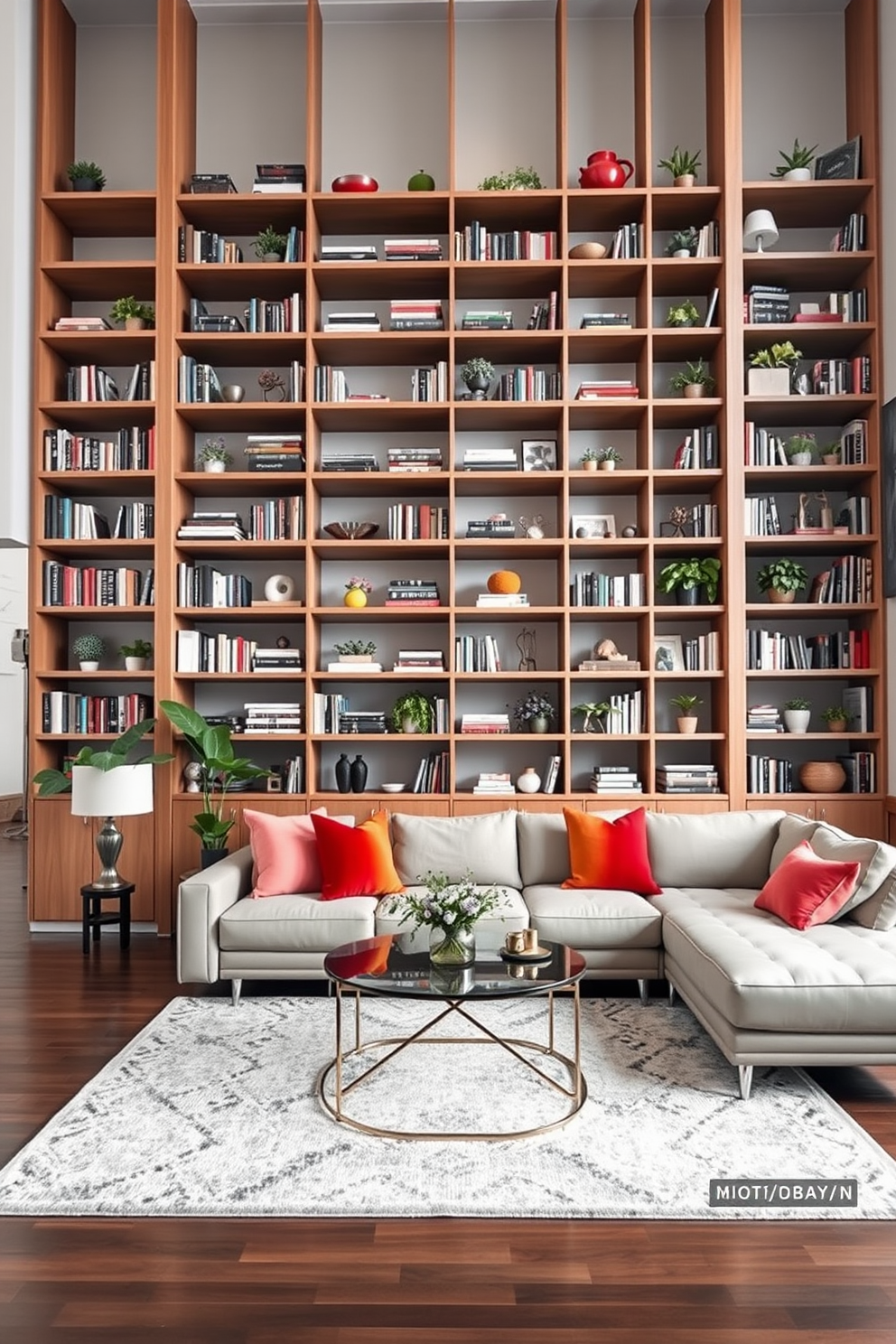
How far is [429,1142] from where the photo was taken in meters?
2.80

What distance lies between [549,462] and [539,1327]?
4.29m

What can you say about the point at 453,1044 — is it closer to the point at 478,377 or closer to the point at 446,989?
the point at 446,989

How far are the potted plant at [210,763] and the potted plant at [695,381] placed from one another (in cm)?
304

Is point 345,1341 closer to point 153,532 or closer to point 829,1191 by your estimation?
point 829,1191

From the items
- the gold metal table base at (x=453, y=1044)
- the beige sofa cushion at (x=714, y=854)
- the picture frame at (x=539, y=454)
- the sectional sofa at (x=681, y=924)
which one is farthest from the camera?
the picture frame at (x=539, y=454)

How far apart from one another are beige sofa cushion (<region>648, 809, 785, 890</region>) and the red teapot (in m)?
3.42

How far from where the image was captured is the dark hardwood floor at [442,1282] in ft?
6.54

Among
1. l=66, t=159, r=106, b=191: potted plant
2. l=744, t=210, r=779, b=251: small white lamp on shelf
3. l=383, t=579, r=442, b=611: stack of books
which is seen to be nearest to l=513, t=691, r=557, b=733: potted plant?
l=383, t=579, r=442, b=611: stack of books

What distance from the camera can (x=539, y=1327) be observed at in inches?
78.7

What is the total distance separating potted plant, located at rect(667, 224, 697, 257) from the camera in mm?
5301

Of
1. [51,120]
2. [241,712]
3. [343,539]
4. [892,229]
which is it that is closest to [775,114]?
[892,229]

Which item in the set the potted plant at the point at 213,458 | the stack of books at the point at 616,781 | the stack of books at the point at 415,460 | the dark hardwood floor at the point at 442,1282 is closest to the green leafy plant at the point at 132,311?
the potted plant at the point at 213,458

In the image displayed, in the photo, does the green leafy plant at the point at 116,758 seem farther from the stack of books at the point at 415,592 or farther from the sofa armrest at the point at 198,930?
the stack of books at the point at 415,592

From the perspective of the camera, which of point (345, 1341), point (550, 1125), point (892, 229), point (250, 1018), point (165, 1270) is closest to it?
point (345, 1341)
